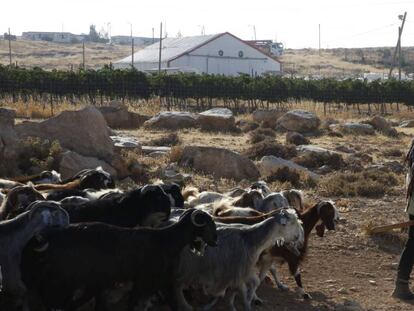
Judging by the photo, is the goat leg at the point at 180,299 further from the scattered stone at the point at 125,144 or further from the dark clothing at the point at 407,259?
the scattered stone at the point at 125,144

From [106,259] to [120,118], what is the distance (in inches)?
793

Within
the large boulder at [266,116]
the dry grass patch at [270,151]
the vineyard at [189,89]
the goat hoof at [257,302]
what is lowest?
the goat hoof at [257,302]

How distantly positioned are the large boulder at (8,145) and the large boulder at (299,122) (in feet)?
46.0

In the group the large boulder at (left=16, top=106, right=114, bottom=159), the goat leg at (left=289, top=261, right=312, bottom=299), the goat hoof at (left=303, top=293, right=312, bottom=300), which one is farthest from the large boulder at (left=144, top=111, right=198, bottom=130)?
the goat hoof at (left=303, top=293, right=312, bottom=300)

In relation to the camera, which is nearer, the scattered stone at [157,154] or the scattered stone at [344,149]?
the scattered stone at [157,154]

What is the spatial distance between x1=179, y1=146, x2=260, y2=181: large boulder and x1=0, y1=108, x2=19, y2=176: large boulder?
3932 mm

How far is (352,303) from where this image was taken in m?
8.80

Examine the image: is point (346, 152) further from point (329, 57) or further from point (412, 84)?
point (329, 57)

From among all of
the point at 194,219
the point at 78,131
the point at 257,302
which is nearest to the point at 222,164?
the point at 78,131

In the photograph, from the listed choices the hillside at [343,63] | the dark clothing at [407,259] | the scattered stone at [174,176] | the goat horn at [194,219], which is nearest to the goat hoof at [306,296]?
the dark clothing at [407,259]

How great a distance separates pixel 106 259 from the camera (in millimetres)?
6918

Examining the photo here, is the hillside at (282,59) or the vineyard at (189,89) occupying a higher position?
the hillside at (282,59)

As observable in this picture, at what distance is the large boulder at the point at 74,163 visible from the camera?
14844 mm

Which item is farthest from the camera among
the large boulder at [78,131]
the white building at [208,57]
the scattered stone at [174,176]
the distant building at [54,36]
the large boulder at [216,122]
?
the distant building at [54,36]
